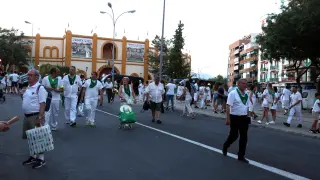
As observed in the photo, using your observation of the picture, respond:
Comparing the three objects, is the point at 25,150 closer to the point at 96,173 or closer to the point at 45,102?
the point at 45,102

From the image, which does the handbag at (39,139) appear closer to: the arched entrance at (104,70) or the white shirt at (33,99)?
the white shirt at (33,99)

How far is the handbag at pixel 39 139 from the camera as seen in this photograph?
5504 millimetres

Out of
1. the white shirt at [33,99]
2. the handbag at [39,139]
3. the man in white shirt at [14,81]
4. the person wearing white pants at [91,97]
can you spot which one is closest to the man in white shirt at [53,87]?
the person wearing white pants at [91,97]

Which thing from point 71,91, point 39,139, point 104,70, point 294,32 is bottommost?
point 39,139

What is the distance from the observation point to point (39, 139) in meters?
5.52

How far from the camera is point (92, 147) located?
7.77 meters

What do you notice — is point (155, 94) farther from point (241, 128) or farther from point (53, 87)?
point (241, 128)

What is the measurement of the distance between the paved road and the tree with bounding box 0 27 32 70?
181 ft

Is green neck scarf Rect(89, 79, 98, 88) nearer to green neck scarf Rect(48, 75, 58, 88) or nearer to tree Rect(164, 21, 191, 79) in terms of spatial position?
green neck scarf Rect(48, 75, 58, 88)

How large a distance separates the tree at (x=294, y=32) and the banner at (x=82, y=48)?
40810 millimetres

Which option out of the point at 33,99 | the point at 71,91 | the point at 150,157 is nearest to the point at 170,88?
the point at 71,91

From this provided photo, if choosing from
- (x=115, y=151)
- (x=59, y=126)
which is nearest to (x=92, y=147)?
(x=115, y=151)

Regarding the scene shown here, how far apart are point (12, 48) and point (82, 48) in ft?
39.6

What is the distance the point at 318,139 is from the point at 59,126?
8.53 meters
